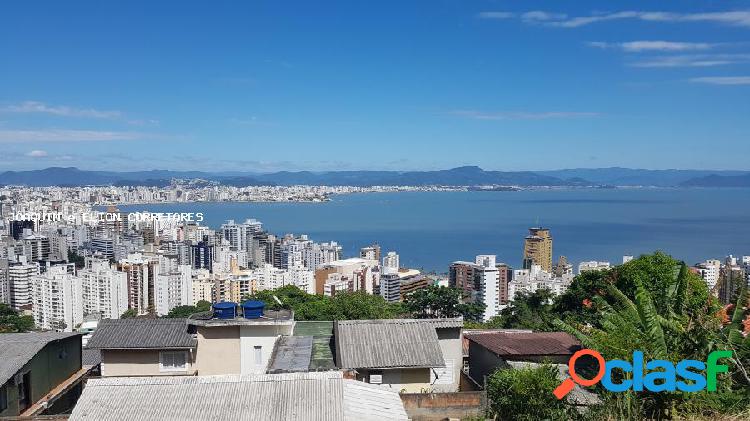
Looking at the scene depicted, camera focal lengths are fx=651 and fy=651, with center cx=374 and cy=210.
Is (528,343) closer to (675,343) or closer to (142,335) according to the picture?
(675,343)

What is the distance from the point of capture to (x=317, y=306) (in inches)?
639

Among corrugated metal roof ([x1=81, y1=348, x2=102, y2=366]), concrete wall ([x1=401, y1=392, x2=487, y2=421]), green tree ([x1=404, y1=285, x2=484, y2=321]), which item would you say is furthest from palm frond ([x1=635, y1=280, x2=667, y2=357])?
green tree ([x1=404, y1=285, x2=484, y2=321])

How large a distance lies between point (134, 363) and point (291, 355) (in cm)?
226

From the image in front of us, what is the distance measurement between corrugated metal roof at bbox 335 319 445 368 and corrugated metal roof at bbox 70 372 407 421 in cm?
256

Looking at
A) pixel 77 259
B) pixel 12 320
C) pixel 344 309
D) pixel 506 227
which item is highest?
pixel 344 309

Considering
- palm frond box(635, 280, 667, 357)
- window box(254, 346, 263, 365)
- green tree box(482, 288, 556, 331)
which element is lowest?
green tree box(482, 288, 556, 331)

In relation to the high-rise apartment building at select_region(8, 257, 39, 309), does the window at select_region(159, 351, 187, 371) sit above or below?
above

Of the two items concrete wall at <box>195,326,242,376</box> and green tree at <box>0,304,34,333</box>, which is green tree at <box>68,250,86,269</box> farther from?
concrete wall at <box>195,326,242,376</box>

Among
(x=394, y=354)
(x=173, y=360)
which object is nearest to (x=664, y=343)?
(x=394, y=354)

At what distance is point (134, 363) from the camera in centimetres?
831

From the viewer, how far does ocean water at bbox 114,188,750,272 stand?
78.6 metres

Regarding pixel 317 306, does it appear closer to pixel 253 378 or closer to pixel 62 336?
pixel 62 336

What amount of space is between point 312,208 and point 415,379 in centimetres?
16405

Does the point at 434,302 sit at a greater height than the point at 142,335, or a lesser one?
lesser
